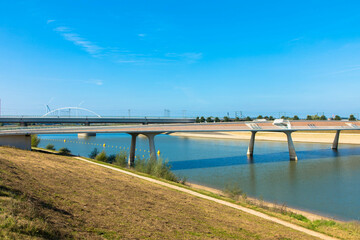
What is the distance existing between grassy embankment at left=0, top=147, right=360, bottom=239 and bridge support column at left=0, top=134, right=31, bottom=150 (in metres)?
19.1

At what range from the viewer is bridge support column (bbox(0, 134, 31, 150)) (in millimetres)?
28375

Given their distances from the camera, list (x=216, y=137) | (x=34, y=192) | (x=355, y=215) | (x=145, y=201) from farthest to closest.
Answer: (x=216, y=137)
(x=355, y=215)
(x=145, y=201)
(x=34, y=192)

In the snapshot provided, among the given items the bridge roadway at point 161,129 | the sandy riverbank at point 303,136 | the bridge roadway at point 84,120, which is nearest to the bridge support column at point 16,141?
the bridge roadway at point 161,129

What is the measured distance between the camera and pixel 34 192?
9.36m

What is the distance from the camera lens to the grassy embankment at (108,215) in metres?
6.59

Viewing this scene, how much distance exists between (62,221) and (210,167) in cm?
3271

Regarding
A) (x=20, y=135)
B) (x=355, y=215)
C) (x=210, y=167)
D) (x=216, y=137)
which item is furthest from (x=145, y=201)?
(x=216, y=137)

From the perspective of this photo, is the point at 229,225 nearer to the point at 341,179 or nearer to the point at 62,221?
the point at 62,221

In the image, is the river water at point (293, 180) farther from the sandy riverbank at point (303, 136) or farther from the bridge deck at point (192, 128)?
the sandy riverbank at point (303, 136)

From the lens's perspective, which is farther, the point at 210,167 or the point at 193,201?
the point at 210,167

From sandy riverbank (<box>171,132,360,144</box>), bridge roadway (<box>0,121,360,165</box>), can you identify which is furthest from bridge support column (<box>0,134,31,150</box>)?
sandy riverbank (<box>171,132,360,144</box>)

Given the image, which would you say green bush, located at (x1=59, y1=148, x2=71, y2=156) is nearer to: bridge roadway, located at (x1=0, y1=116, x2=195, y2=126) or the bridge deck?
the bridge deck

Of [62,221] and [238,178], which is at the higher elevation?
[62,221]

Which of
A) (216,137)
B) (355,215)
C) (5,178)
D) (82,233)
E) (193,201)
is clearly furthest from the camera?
(216,137)
